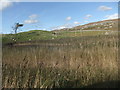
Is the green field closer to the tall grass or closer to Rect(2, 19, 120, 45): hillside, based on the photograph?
the tall grass

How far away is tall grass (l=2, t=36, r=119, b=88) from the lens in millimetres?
2768

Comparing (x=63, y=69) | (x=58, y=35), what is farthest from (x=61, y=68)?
(x=58, y=35)

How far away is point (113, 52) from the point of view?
11.9ft

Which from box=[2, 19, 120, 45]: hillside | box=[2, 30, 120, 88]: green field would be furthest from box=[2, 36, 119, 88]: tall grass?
box=[2, 19, 120, 45]: hillside

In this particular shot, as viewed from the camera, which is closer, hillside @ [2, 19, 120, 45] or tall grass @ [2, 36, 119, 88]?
tall grass @ [2, 36, 119, 88]

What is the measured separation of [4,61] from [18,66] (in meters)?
0.62

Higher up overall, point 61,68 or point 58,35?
point 58,35

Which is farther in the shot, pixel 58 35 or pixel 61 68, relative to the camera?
pixel 58 35

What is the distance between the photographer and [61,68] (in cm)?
337

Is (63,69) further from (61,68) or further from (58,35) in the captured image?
(58,35)

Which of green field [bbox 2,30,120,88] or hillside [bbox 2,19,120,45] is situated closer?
green field [bbox 2,30,120,88]

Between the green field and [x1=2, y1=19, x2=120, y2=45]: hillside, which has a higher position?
[x1=2, y1=19, x2=120, y2=45]: hillside

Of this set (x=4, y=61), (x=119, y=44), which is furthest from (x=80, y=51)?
(x=4, y=61)

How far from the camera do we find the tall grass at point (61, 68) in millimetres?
2768
